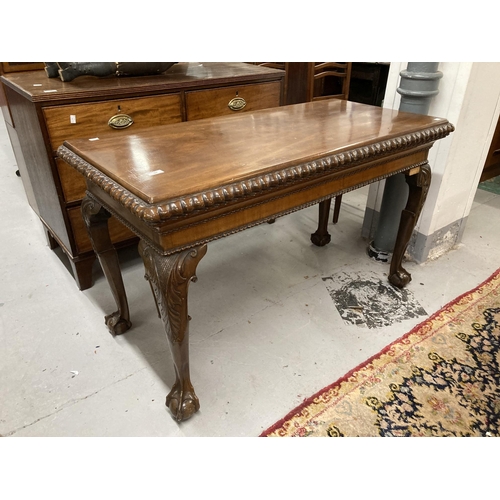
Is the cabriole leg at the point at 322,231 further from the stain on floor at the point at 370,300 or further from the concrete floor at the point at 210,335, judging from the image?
the stain on floor at the point at 370,300

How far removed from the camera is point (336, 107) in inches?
70.0

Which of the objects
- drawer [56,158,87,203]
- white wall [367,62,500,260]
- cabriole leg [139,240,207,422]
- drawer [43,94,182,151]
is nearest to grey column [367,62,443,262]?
white wall [367,62,500,260]

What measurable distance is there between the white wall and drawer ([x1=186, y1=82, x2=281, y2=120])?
0.61m

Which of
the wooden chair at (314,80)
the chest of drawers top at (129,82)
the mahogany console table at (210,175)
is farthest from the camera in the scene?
the wooden chair at (314,80)

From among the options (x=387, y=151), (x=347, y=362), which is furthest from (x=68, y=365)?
(x=387, y=151)

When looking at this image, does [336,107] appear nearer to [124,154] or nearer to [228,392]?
[124,154]

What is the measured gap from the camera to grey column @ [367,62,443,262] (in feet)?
5.63

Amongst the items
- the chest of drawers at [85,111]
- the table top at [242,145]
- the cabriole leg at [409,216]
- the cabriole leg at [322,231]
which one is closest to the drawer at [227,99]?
the chest of drawers at [85,111]

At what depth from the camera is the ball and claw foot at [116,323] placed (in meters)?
1.68

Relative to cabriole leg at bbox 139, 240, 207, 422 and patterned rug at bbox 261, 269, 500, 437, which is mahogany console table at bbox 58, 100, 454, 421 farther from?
patterned rug at bbox 261, 269, 500, 437

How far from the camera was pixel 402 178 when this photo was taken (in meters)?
1.96

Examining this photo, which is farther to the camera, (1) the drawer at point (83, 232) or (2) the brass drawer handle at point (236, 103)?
(2) the brass drawer handle at point (236, 103)

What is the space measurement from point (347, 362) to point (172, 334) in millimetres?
730

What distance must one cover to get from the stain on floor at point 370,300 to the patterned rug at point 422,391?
12cm
